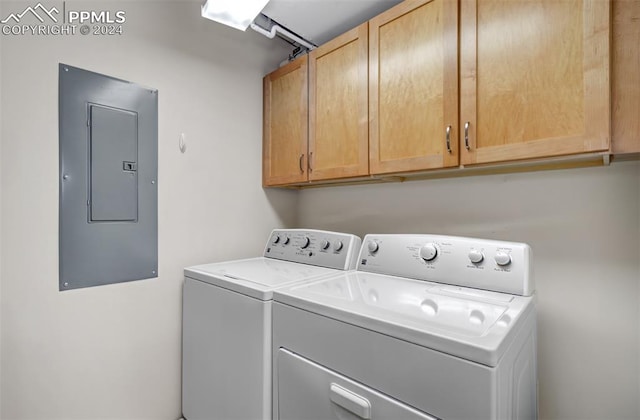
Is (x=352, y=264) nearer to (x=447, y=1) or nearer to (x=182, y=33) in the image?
(x=447, y=1)

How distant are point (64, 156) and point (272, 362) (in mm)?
1146

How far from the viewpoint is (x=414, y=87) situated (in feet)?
4.19

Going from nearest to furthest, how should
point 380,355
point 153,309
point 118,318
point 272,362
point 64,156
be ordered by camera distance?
point 380,355 → point 272,362 → point 64,156 → point 118,318 → point 153,309

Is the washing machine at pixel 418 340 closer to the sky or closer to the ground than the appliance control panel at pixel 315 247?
closer to the ground

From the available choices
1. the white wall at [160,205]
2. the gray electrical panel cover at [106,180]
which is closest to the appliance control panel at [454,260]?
the white wall at [160,205]

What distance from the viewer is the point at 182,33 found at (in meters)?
1.60

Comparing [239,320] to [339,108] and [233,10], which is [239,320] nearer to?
[339,108]

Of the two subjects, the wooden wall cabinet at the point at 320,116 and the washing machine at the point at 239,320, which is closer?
the washing machine at the point at 239,320

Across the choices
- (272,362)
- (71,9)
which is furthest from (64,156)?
(272,362)

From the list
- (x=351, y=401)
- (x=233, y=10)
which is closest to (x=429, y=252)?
(x=351, y=401)

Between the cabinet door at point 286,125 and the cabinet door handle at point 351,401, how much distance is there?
42.4 inches

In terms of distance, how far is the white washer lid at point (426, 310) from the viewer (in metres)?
0.70

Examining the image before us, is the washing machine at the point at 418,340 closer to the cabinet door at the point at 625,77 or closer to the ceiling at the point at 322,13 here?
the cabinet door at the point at 625,77

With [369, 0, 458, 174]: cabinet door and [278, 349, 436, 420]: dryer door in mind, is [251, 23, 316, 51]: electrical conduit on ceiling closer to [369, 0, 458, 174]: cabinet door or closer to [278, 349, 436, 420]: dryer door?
[369, 0, 458, 174]: cabinet door
